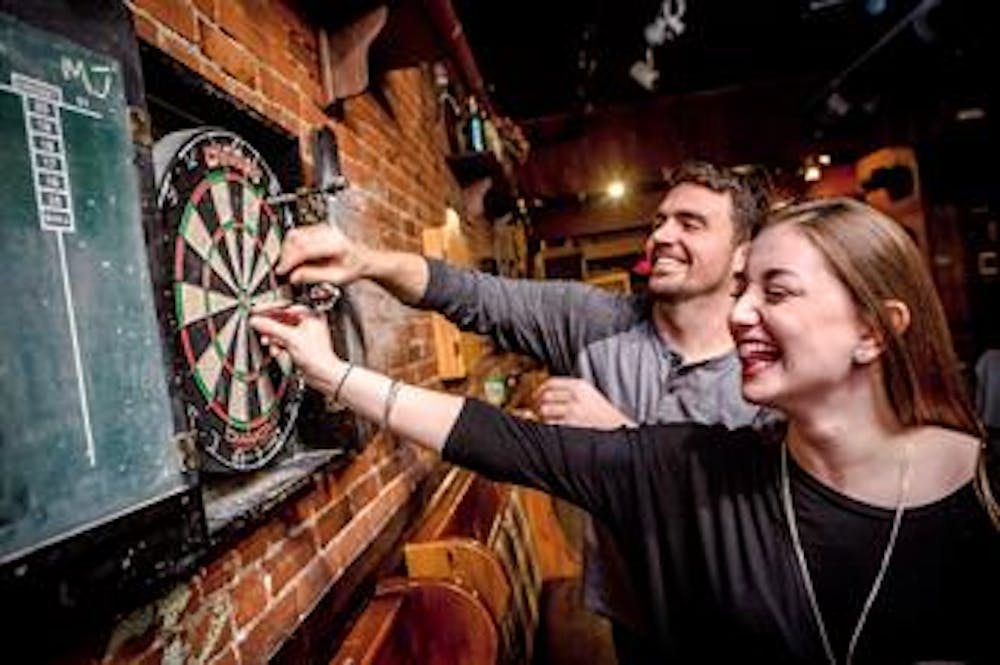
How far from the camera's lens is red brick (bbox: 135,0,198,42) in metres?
1.31

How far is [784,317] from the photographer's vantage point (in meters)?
1.46

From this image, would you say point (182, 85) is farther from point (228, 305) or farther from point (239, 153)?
point (228, 305)

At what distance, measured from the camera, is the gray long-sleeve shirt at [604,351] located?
206 centimetres

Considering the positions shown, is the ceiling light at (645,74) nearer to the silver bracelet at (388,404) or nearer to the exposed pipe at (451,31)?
the exposed pipe at (451,31)

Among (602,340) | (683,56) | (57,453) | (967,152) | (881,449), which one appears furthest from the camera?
(967,152)

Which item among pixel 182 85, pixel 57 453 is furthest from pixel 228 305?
pixel 57 453


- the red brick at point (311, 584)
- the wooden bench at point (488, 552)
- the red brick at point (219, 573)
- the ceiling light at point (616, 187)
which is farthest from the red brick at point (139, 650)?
the ceiling light at point (616, 187)

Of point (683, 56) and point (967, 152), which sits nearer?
point (683, 56)

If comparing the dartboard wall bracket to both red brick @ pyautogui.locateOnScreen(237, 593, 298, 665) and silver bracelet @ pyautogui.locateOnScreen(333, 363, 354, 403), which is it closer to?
silver bracelet @ pyautogui.locateOnScreen(333, 363, 354, 403)

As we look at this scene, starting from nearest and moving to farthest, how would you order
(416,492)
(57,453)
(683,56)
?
(57,453) < (416,492) < (683,56)

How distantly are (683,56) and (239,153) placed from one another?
26.5 feet

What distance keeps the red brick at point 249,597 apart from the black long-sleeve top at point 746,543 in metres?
0.46

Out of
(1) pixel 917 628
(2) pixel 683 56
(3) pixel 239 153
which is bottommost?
(1) pixel 917 628

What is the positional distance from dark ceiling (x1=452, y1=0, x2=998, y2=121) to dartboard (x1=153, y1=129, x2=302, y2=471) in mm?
4979
